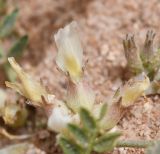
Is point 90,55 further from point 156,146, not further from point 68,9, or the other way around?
point 156,146

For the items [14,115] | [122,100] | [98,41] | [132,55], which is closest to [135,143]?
[122,100]

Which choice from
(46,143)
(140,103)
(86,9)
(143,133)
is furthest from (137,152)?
(86,9)

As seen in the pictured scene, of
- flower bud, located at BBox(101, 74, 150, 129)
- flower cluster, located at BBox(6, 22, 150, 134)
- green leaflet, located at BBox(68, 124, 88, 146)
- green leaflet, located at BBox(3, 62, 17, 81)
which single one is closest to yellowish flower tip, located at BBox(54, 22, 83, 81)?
flower cluster, located at BBox(6, 22, 150, 134)

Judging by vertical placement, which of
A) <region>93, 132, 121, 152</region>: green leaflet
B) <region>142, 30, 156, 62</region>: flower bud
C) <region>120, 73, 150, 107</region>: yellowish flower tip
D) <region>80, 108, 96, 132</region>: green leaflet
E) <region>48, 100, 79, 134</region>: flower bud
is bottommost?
<region>93, 132, 121, 152</region>: green leaflet

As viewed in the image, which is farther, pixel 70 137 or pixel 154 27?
pixel 154 27

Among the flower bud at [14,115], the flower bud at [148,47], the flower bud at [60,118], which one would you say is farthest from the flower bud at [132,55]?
the flower bud at [14,115]

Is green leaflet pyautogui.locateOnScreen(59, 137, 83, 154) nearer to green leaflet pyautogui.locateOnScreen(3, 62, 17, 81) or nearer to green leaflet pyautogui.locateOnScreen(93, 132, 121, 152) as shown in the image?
green leaflet pyautogui.locateOnScreen(93, 132, 121, 152)
